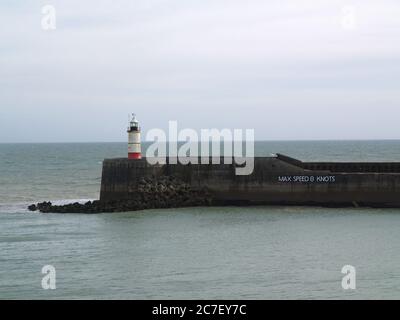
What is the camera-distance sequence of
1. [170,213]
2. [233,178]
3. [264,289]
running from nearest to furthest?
[264,289] < [170,213] < [233,178]

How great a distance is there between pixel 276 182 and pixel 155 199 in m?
4.74

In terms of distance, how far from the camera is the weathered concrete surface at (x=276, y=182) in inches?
1121

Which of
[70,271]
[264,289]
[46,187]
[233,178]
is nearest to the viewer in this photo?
[264,289]

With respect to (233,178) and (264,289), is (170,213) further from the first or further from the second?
(264,289)

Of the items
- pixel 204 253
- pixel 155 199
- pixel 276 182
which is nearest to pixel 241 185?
pixel 276 182

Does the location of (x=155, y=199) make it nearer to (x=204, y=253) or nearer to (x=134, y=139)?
(x=134, y=139)

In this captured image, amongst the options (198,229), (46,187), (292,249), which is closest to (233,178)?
(198,229)

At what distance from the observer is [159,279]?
646 inches

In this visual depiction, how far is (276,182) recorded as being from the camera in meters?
29.1

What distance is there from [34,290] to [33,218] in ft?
40.8

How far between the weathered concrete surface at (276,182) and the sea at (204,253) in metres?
0.79
